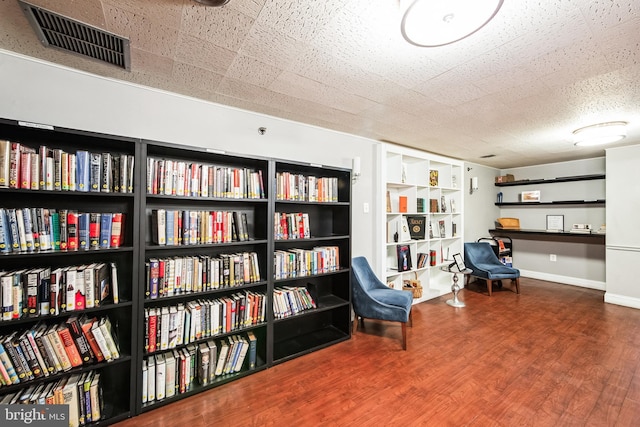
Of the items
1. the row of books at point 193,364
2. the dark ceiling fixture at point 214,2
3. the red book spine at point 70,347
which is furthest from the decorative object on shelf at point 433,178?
the red book spine at point 70,347

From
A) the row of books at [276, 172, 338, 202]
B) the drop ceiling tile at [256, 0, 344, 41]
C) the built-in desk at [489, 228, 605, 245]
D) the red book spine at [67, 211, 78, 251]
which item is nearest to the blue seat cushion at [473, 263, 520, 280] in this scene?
the built-in desk at [489, 228, 605, 245]

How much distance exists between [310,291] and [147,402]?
58.9 inches

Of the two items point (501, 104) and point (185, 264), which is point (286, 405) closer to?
point (185, 264)

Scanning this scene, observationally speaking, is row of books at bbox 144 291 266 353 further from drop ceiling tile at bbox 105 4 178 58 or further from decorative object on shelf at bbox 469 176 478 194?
decorative object on shelf at bbox 469 176 478 194

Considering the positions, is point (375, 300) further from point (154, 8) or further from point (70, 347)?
point (154, 8)

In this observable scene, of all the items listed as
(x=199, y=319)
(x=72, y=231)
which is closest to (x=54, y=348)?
(x=72, y=231)

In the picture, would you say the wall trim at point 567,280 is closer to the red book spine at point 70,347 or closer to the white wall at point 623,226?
the white wall at point 623,226

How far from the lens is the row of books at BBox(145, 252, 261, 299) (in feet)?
6.12

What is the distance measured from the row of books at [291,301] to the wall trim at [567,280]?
5350mm

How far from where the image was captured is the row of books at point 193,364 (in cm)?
185

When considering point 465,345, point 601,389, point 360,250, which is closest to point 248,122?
point 360,250

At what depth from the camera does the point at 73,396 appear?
1.59 meters

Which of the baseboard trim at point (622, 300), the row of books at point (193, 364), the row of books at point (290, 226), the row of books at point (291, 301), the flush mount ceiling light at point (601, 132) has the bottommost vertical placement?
the baseboard trim at point (622, 300)

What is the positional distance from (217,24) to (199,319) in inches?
77.6
